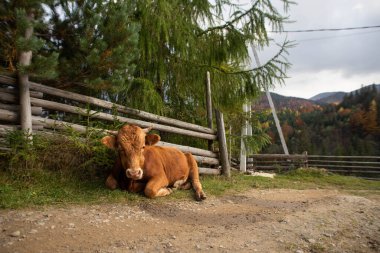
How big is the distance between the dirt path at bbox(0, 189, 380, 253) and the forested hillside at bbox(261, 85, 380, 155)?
41151 mm

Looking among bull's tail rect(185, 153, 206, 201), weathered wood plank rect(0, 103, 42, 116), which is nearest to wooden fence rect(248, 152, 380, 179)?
bull's tail rect(185, 153, 206, 201)

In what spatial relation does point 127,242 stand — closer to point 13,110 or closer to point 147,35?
point 13,110

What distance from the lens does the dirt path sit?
291 centimetres

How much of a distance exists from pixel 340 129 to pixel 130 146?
5941 centimetres

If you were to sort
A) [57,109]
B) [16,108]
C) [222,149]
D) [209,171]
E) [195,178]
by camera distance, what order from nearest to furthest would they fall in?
1. [16,108]
2. [57,109]
3. [195,178]
4. [209,171]
5. [222,149]

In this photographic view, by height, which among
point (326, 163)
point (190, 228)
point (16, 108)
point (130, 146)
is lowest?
point (326, 163)

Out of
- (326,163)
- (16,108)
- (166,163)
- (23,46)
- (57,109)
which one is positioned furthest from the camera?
(326,163)

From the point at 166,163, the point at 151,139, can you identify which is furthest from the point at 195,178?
the point at 151,139

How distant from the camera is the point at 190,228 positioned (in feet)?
11.8

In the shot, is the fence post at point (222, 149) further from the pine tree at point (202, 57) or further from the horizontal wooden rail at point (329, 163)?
the horizontal wooden rail at point (329, 163)

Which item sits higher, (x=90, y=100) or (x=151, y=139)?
(x=90, y=100)

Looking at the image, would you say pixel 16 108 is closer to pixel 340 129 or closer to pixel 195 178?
pixel 195 178

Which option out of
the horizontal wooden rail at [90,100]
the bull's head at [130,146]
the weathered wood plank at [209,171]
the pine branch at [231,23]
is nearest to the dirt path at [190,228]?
the bull's head at [130,146]

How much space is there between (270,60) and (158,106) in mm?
3166
